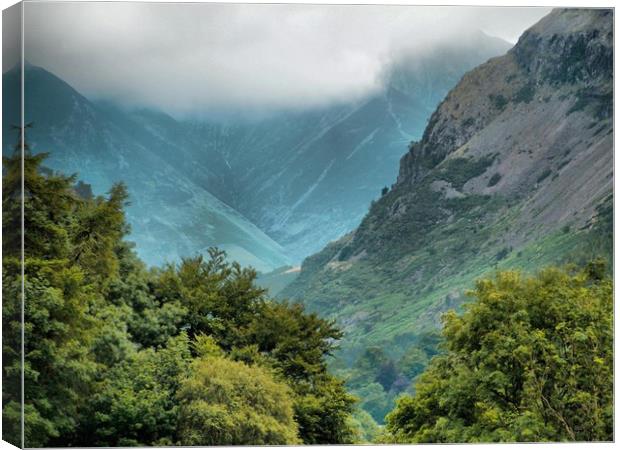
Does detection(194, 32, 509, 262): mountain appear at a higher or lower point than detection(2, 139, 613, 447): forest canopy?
higher

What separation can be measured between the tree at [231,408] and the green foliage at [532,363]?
2.68 m

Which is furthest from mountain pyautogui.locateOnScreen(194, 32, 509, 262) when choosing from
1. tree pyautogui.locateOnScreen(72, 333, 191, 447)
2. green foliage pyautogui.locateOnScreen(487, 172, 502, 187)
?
tree pyautogui.locateOnScreen(72, 333, 191, 447)

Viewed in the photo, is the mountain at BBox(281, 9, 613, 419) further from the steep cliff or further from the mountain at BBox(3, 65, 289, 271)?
the mountain at BBox(3, 65, 289, 271)

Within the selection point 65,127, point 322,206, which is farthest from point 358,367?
point 65,127

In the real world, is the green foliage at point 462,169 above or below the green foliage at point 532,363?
above

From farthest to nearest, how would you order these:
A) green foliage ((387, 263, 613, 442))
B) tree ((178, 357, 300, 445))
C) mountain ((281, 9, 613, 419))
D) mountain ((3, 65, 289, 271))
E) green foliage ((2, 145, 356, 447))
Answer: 1. mountain ((281, 9, 613, 419))
2. mountain ((3, 65, 289, 271))
3. tree ((178, 357, 300, 445))
4. green foliage ((387, 263, 613, 442))
5. green foliage ((2, 145, 356, 447))

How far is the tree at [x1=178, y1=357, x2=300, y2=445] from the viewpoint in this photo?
904 inches

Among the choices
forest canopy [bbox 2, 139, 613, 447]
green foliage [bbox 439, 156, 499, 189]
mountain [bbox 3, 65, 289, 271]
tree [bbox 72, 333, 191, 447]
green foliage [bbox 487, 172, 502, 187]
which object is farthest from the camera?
green foliage [bbox 487, 172, 502, 187]

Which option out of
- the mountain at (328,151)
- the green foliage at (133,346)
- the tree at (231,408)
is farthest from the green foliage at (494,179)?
the tree at (231,408)

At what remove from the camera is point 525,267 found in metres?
35.6

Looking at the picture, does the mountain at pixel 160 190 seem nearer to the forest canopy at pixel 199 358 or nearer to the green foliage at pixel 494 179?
the forest canopy at pixel 199 358

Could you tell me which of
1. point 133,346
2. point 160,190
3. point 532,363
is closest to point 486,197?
point 160,190

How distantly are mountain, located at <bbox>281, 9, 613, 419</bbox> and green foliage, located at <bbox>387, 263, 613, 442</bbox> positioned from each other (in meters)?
3.23

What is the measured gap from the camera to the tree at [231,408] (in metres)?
23.0
